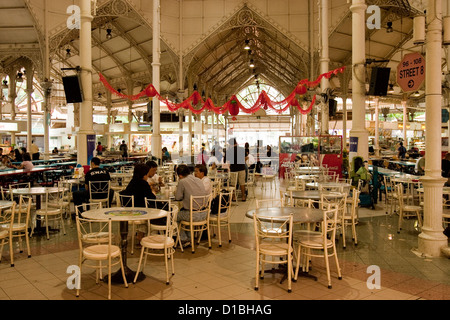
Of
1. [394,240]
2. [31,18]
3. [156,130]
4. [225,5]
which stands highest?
[225,5]

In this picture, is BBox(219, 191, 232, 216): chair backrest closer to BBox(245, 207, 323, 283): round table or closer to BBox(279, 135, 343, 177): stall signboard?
BBox(245, 207, 323, 283): round table

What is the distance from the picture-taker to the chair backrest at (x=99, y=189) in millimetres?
7497

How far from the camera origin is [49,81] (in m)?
14.9

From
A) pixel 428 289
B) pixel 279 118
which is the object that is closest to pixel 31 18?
pixel 428 289

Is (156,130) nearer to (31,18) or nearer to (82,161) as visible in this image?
(82,161)

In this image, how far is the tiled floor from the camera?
4102 millimetres

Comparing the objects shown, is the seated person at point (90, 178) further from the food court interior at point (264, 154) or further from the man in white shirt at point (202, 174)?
the man in white shirt at point (202, 174)

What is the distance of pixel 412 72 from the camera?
25.7ft

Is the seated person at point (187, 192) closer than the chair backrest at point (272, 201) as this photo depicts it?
No

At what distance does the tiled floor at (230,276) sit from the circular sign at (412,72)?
9.99 feet

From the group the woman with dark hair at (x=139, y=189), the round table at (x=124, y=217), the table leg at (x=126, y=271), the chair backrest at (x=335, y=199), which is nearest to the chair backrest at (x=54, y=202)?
the woman with dark hair at (x=139, y=189)

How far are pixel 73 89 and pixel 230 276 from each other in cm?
688
